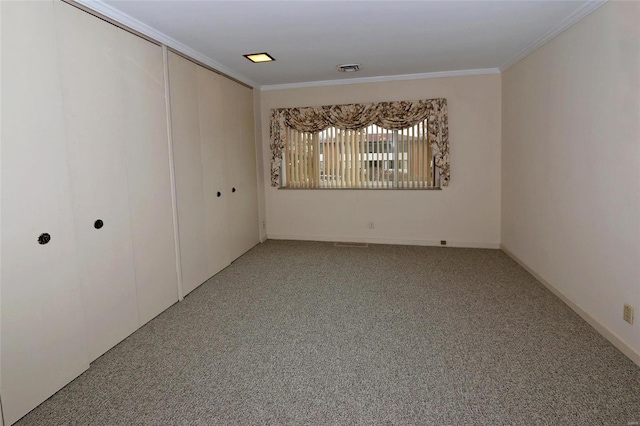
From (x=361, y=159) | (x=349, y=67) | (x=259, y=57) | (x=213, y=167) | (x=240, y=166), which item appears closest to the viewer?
(x=259, y=57)

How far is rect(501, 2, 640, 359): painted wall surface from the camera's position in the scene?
236 cm

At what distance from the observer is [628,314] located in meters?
2.38

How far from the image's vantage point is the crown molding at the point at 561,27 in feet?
8.84

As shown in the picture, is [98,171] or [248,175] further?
[248,175]

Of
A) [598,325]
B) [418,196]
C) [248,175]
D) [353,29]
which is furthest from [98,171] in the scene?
[418,196]

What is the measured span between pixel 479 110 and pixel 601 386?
12.4 ft

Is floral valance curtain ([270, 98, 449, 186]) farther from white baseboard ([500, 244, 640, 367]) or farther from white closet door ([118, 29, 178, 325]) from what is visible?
white closet door ([118, 29, 178, 325])

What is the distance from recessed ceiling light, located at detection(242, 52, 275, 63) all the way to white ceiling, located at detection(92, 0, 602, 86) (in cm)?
11

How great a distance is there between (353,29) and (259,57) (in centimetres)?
122

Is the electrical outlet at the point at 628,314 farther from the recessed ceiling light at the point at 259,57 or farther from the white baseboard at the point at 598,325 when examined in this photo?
the recessed ceiling light at the point at 259,57

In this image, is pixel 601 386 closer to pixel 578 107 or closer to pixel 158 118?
pixel 578 107

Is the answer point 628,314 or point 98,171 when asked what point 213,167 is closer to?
point 98,171

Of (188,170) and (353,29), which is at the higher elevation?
(353,29)

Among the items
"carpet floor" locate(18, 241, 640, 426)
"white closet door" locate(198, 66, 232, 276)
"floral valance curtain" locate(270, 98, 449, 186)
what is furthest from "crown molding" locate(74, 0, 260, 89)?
"carpet floor" locate(18, 241, 640, 426)
